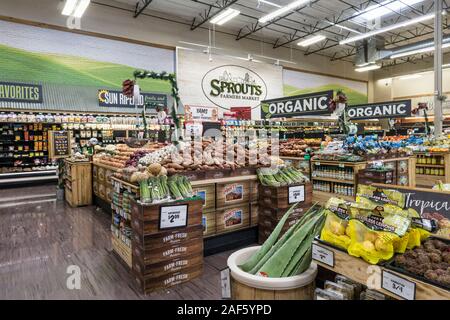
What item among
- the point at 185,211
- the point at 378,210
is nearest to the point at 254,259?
the point at 378,210

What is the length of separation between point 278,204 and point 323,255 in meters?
2.21

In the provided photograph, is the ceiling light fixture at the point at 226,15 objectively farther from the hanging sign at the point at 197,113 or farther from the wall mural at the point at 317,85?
the wall mural at the point at 317,85

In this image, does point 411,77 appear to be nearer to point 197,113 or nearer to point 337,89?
point 337,89

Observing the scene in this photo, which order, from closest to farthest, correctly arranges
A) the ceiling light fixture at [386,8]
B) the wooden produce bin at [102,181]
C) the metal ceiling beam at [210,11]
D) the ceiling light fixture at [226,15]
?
the wooden produce bin at [102,181]
the ceiling light fixture at [226,15]
the ceiling light fixture at [386,8]
the metal ceiling beam at [210,11]

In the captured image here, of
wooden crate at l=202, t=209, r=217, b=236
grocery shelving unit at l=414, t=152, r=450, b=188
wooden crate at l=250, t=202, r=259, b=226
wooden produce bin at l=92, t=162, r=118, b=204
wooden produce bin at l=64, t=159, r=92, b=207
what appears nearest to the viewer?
wooden crate at l=202, t=209, r=217, b=236

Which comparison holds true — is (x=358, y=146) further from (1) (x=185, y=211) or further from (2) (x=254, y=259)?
(2) (x=254, y=259)

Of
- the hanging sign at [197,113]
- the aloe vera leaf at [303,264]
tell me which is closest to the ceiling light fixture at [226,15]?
the hanging sign at [197,113]

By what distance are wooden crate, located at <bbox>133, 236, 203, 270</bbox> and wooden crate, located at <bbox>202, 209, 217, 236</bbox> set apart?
614mm

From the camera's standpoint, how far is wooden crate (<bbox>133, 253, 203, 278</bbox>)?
9.07ft

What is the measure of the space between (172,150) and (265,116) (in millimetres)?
3493

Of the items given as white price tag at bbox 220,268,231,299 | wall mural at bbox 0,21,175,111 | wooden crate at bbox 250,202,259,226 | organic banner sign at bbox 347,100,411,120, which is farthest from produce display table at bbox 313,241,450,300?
wall mural at bbox 0,21,175,111

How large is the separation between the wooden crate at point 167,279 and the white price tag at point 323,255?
5.33 feet

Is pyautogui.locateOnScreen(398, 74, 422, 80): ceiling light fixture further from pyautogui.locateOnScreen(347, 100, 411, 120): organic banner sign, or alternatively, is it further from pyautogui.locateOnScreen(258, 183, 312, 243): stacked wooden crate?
pyautogui.locateOnScreen(258, 183, 312, 243): stacked wooden crate

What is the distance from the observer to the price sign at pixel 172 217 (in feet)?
9.23
